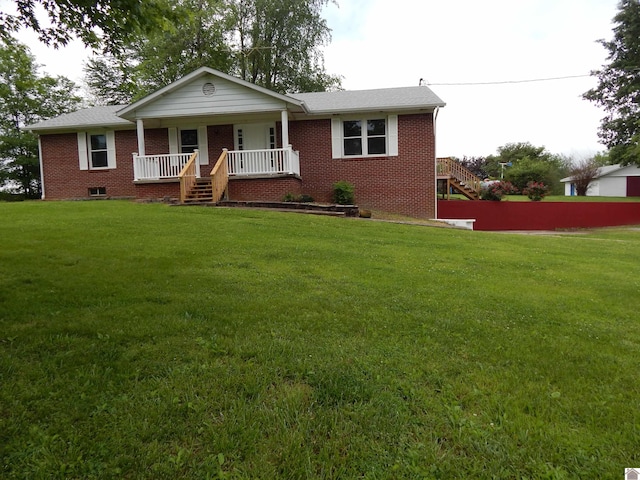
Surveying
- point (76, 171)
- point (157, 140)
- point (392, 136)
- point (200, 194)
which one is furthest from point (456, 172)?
point (76, 171)

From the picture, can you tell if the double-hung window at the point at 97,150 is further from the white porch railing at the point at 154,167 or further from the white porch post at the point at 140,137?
the white porch railing at the point at 154,167

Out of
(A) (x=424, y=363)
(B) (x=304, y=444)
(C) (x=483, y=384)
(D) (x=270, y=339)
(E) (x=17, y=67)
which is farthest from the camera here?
(E) (x=17, y=67)

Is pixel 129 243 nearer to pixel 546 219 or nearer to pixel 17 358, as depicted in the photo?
pixel 17 358

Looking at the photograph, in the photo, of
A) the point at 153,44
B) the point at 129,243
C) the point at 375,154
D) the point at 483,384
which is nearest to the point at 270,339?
the point at 483,384

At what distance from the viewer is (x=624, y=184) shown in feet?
130

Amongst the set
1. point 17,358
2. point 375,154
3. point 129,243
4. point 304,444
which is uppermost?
point 375,154

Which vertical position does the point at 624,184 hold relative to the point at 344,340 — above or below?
above

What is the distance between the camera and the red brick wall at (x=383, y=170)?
50.9 feet

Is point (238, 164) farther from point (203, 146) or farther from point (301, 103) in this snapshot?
point (301, 103)

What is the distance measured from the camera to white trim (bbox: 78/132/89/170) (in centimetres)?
1717

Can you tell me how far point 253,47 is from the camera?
26500mm

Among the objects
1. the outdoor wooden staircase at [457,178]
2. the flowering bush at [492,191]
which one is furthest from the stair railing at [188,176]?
the flowering bush at [492,191]

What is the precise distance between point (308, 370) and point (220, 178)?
11.9m

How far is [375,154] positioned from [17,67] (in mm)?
11756
